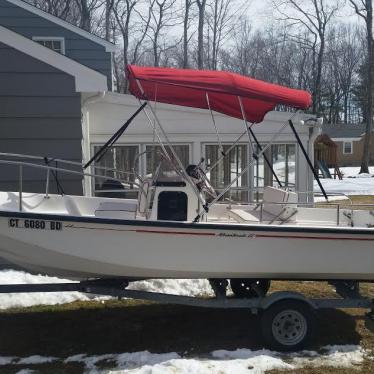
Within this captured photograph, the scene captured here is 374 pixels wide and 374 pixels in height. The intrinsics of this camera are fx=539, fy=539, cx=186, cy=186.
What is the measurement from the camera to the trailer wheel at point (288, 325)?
17.1 ft

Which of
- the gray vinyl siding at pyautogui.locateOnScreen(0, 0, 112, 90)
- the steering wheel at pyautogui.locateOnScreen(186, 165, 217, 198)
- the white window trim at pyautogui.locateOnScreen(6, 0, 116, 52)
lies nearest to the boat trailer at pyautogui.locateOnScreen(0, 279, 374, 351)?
the steering wheel at pyautogui.locateOnScreen(186, 165, 217, 198)

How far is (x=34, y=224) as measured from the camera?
193 inches

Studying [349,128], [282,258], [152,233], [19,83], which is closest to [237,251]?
[282,258]

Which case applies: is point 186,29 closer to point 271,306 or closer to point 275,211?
point 275,211

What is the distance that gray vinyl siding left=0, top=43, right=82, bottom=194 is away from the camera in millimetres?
7617

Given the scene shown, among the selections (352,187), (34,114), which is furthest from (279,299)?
(352,187)

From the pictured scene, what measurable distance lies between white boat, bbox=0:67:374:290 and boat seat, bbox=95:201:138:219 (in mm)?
406

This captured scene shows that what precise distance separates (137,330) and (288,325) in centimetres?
162

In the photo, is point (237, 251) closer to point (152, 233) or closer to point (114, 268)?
point (152, 233)

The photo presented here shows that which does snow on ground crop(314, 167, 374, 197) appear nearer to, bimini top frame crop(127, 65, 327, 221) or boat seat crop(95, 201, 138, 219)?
boat seat crop(95, 201, 138, 219)

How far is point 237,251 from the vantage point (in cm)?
514

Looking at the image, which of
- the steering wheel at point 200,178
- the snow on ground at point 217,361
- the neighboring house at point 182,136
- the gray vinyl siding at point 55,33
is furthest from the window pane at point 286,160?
the snow on ground at point 217,361

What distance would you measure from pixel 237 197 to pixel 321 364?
661 centimetres

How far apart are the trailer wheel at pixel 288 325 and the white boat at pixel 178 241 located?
0.31 meters
